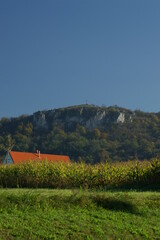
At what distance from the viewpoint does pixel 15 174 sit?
21797 mm

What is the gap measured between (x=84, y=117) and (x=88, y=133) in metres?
22.7

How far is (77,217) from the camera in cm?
980

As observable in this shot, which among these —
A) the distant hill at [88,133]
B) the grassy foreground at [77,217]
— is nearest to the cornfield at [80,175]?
the grassy foreground at [77,217]

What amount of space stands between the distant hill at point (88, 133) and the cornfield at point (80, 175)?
113 ft

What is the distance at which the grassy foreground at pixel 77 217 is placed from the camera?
854 centimetres

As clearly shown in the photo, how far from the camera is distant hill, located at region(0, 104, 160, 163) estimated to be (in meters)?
71.4

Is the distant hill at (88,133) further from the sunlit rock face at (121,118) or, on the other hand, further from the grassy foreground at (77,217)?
the grassy foreground at (77,217)

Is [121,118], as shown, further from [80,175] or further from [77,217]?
[77,217]

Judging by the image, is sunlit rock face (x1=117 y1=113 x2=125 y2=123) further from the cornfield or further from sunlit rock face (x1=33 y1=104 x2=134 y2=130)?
the cornfield

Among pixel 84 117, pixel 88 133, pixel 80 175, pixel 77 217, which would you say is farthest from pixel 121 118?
pixel 77 217

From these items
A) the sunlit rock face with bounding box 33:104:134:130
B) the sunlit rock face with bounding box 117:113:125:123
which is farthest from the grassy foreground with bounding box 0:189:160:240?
the sunlit rock face with bounding box 117:113:125:123

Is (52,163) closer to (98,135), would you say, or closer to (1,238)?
(1,238)

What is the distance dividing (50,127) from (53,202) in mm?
95693

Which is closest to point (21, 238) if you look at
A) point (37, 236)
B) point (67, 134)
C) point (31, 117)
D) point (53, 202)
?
point (37, 236)
